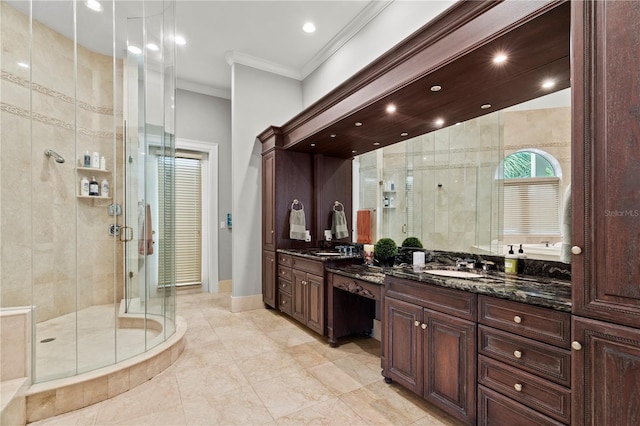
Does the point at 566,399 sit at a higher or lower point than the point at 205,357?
higher

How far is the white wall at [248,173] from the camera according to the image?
13.2 ft

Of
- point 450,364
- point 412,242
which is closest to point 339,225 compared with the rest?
point 412,242

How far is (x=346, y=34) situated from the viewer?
3438 mm

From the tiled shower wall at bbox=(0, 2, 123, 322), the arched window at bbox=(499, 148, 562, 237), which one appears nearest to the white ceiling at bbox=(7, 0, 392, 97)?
the tiled shower wall at bbox=(0, 2, 123, 322)

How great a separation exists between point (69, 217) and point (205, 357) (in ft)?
7.10

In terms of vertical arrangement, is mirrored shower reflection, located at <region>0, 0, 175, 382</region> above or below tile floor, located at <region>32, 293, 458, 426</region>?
above

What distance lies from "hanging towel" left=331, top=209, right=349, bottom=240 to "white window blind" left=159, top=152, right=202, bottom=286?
2492mm

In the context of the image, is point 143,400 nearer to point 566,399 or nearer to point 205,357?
point 205,357

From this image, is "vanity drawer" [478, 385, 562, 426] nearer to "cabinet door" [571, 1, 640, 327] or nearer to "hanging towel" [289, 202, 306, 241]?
"cabinet door" [571, 1, 640, 327]

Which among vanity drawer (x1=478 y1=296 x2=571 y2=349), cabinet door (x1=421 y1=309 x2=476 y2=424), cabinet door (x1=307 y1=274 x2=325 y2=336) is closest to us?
vanity drawer (x1=478 y1=296 x2=571 y2=349)

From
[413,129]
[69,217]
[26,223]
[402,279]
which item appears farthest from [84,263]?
[413,129]

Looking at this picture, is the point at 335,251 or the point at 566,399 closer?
the point at 566,399

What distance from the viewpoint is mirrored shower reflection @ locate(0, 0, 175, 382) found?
2826 millimetres

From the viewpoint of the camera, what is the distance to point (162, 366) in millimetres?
2396
